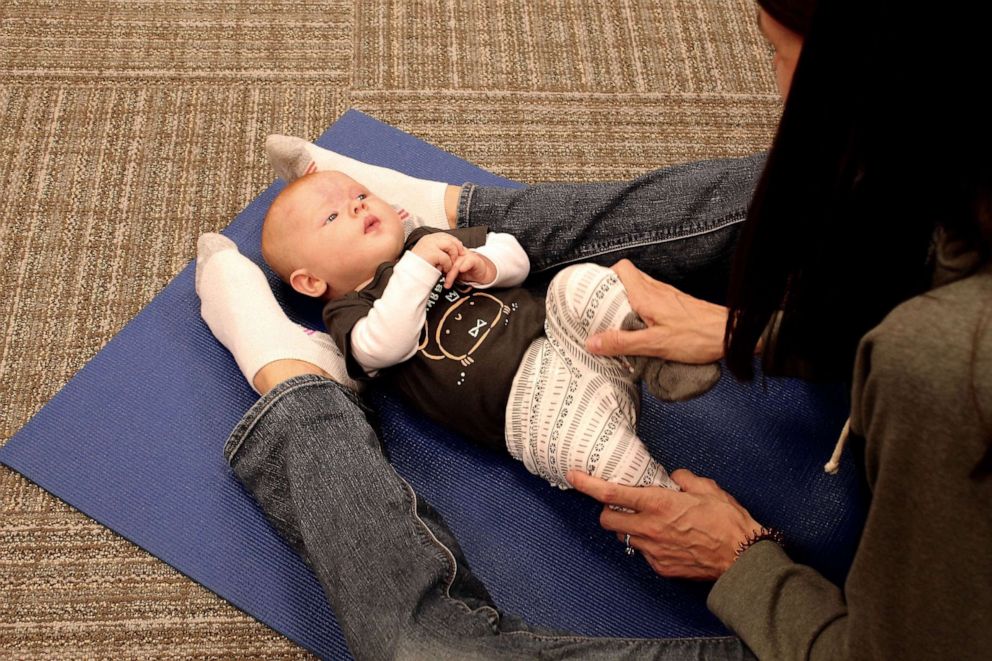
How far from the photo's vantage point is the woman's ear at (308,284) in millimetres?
1396

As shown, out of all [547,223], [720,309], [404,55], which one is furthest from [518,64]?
[720,309]

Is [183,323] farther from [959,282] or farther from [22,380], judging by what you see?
[959,282]

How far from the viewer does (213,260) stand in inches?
58.7

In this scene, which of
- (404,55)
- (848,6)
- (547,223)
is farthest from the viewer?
(404,55)

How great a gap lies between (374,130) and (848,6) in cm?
125

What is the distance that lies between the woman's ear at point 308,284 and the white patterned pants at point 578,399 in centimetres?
35

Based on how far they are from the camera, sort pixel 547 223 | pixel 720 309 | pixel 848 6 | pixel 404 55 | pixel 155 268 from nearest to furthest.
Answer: pixel 848 6, pixel 720 309, pixel 547 223, pixel 155 268, pixel 404 55

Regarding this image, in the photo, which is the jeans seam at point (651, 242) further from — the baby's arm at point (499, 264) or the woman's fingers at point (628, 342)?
the woman's fingers at point (628, 342)

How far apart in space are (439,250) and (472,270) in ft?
0.19

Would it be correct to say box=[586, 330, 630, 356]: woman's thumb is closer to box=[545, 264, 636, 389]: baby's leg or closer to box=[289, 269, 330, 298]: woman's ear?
box=[545, 264, 636, 389]: baby's leg

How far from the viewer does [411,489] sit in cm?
122

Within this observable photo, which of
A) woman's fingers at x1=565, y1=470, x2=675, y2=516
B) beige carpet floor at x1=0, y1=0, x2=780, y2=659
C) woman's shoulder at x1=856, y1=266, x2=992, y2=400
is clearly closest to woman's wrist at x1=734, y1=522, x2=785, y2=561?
woman's fingers at x1=565, y1=470, x2=675, y2=516

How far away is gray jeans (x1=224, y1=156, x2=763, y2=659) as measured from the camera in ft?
3.64

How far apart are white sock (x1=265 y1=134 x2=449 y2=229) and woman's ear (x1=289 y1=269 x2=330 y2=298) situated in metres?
0.21
